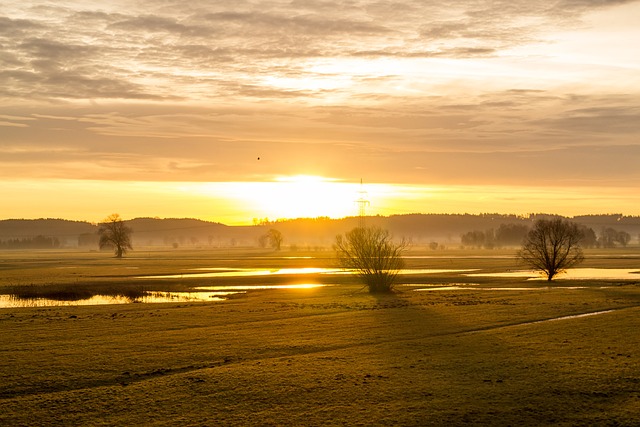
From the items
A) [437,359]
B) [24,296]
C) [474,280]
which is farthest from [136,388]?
[474,280]

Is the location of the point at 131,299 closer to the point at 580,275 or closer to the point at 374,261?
the point at 374,261

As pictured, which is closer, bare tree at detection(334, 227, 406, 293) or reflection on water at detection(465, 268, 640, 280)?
bare tree at detection(334, 227, 406, 293)

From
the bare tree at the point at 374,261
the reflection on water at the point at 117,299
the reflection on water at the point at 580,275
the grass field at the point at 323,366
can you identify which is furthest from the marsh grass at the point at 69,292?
the reflection on water at the point at 580,275

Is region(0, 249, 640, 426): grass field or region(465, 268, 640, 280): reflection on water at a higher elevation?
region(465, 268, 640, 280): reflection on water

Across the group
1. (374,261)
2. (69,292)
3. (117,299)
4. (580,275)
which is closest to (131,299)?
(117,299)

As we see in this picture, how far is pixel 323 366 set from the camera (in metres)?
31.1

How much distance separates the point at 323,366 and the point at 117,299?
1776 inches

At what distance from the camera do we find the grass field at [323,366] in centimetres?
2353

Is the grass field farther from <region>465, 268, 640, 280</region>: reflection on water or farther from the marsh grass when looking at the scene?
<region>465, 268, 640, 280</region>: reflection on water

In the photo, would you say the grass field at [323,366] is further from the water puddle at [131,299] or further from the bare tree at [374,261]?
the bare tree at [374,261]

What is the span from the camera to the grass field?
23.5 metres

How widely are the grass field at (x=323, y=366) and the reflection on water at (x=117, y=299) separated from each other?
8075 millimetres

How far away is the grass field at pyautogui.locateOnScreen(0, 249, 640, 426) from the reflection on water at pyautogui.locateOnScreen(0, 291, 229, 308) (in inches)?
318

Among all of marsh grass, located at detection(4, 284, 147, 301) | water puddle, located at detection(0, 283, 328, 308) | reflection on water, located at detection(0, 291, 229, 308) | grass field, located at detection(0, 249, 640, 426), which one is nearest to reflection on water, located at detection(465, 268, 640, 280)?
grass field, located at detection(0, 249, 640, 426)
